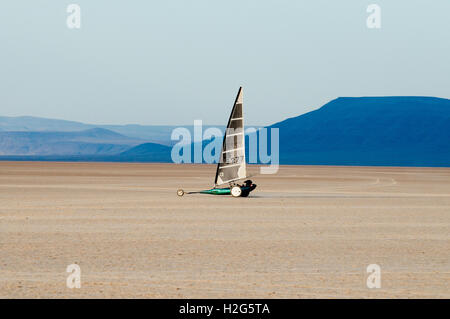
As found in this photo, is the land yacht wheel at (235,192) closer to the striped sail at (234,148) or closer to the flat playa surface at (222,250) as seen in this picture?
the striped sail at (234,148)

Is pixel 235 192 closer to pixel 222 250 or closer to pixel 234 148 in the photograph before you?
pixel 234 148

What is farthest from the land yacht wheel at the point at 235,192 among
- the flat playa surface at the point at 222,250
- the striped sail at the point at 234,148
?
the flat playa surface at the point at 222,250

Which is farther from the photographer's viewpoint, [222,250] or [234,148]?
[234,148]

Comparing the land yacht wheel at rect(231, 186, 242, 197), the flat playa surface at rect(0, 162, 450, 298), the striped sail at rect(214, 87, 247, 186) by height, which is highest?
the striped sail at rect(214, 87, 247, 186)

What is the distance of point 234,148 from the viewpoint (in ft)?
131

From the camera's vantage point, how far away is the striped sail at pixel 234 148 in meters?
39.6

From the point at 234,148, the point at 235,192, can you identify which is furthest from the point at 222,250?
the point at 234,148

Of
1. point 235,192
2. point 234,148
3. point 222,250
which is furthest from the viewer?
point 234,148

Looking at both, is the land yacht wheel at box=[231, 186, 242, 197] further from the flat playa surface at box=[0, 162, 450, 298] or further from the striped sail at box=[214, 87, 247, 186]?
the flat playa surface at box=[0, 162, 450, 298]

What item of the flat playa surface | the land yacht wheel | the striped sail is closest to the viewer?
the flat playa surface

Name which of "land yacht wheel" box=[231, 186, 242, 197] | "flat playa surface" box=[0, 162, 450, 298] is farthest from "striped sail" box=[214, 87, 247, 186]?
"flat playa surface" box=[0, 162, 450, 298]

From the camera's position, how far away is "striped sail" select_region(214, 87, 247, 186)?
130ft

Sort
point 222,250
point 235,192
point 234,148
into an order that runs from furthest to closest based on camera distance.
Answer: point 234,148 < point 235,192 < point 222,250

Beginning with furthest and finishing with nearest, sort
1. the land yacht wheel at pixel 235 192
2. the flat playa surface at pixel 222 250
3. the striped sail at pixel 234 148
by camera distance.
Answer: the striped sail at pixel 234 148 → the land yacht wheel at pixel 235 192 → the flat playa surface at pixel 222 250
